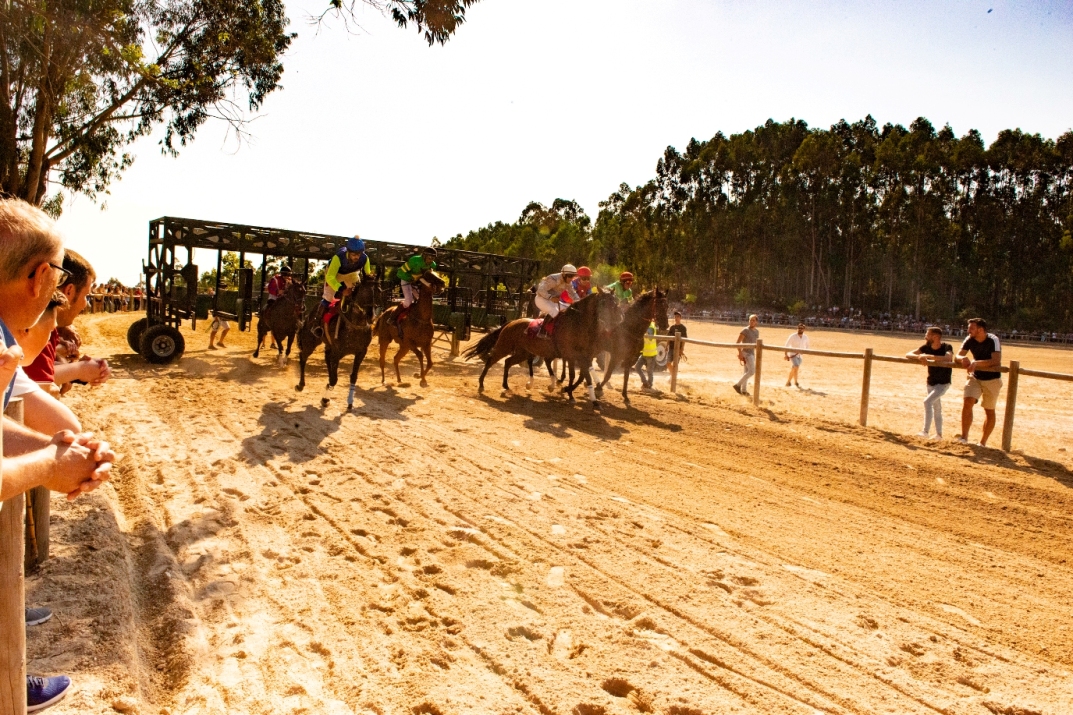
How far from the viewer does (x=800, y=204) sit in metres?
57.3

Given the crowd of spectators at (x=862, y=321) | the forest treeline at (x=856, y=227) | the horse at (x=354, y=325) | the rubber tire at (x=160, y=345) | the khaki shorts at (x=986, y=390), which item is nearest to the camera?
the khaki shorts at (x=986, y=390)

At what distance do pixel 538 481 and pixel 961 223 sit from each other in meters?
57.4

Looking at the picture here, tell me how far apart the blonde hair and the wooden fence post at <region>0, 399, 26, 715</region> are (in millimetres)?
747

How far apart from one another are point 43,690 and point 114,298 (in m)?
39.9

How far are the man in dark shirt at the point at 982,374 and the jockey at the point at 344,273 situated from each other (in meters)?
8.54

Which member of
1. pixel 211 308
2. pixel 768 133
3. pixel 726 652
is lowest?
pixel 726 652

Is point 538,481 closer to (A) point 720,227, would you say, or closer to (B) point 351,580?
(B) point 351,580

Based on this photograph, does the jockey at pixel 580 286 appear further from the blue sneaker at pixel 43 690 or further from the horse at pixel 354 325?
the blue sneaker at pixel 43 690

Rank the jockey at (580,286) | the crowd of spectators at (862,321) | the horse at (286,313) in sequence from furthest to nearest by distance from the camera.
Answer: the crowd of spectators at (862,321), the horse at (286,313), the jockey at (580,286)

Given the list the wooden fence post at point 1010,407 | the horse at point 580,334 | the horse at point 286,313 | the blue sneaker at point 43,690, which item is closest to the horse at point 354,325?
the horse at point 580,334

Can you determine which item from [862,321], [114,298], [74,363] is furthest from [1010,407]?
[862,321]

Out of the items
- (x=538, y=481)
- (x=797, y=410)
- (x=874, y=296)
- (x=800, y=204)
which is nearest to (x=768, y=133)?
(x=800, y=204)

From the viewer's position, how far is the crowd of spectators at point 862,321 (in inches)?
1697

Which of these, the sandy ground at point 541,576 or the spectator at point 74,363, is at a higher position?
the spectator at point 74,363
